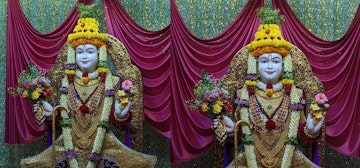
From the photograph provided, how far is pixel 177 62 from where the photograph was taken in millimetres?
6012

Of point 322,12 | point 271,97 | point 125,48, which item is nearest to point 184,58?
point 125,48

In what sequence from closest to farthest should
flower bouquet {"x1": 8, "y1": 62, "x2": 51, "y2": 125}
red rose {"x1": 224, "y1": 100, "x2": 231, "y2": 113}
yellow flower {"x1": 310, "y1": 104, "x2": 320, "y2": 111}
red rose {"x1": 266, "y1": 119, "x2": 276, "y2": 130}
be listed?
1. yellow flower {"x1": 310, "y1": 104, "x2": 320, "y2": 111}
2. red rose {"x1": 224, "y1": 100, "x2": 231, "y2": 113}
3. red rose {"x1": 266, "y1": 119, "x2": 276, "y2": 130}
4. flower bouquet {"x1": 8, "y1": 62, "x2": 51, "y2": 125}

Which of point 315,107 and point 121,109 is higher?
point 315,107

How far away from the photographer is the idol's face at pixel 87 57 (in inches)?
230

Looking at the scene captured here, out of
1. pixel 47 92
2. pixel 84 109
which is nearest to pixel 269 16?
pixel 84 109

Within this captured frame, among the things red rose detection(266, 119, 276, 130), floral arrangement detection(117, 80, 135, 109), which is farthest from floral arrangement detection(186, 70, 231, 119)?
floral arrangement detection(117, 80, 135, 109)

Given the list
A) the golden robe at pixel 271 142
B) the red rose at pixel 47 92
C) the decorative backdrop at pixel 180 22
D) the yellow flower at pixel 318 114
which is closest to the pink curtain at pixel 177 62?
the decorative backdrop at pixel 180 22

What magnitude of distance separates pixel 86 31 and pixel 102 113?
0.82 m

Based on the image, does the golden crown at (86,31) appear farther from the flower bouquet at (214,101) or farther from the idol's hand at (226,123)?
the idol's hand at (226,123)

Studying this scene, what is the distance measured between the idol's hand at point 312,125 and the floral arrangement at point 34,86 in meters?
2.37

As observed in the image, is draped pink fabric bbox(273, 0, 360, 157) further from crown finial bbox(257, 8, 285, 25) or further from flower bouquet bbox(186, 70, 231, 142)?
flower bouquet bbox(186, 70, 231, 142)

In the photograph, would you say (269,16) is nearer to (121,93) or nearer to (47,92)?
(121,93)

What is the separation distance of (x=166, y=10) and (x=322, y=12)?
1.63 metres

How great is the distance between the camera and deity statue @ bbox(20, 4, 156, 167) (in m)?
5.61
